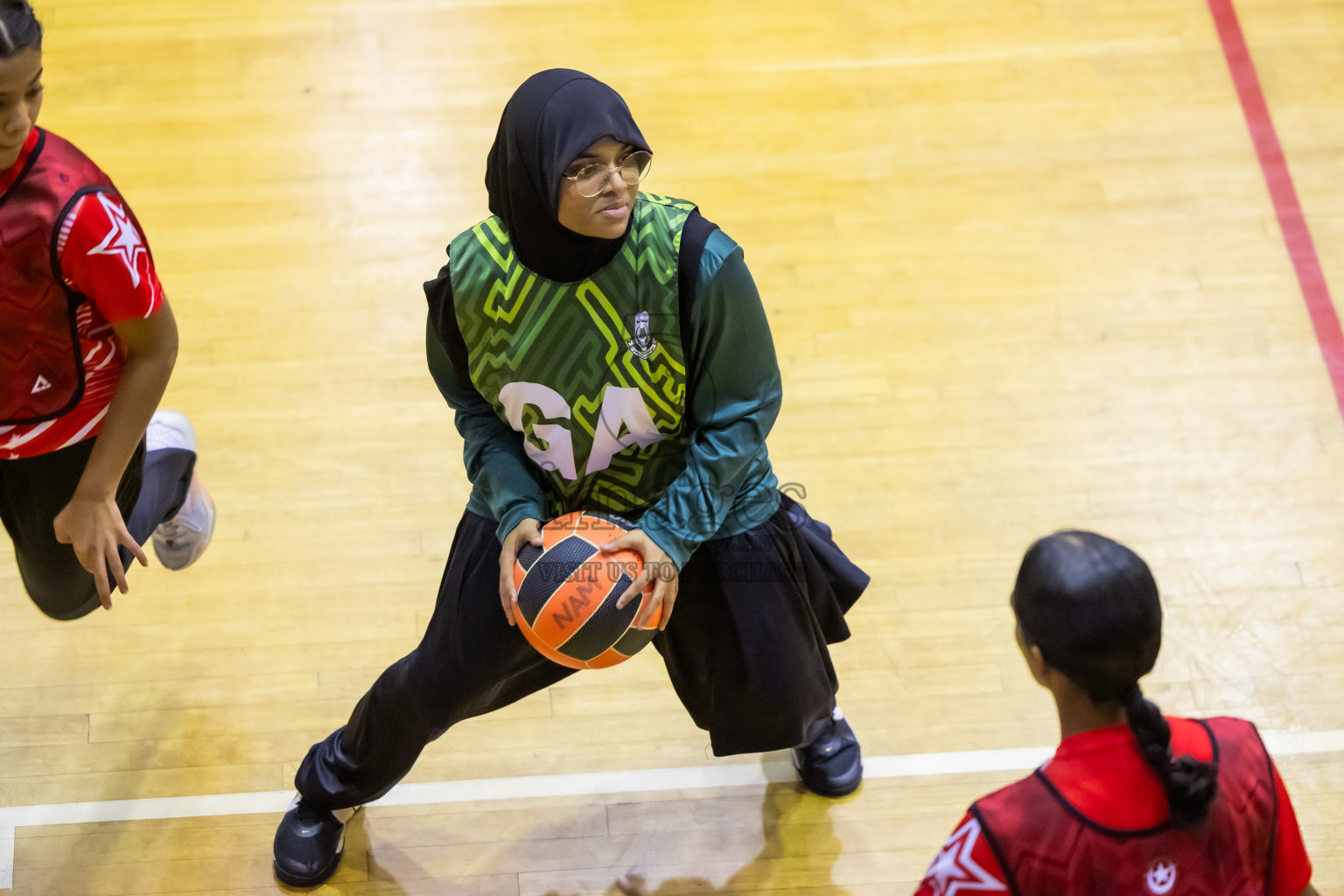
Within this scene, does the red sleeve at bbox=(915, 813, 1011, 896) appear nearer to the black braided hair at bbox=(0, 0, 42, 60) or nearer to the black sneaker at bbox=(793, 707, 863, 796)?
the black sneaker at bbox=(793, 707, 863, 796)

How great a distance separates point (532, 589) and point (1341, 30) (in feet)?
14.6

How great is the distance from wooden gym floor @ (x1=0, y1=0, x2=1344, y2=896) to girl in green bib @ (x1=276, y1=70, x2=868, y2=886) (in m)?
0.54

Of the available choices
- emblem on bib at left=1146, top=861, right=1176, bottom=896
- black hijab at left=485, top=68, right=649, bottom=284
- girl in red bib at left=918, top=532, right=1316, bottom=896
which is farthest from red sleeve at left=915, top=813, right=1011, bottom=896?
black hijab at left=485, top=68, right=649, bottom=284

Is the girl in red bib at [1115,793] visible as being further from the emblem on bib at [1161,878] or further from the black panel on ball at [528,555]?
the black panel on ball at [528,555]

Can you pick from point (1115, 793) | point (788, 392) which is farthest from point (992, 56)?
point (1115, 793)

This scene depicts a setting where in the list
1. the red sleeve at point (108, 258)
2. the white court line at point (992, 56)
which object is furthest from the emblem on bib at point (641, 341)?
the white court line at point (992, 56)

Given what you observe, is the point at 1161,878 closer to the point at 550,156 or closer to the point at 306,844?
the point at 550,156

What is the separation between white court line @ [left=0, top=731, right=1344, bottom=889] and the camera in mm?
3080

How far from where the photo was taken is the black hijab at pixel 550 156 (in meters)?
2.04

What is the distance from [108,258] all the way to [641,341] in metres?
1.00

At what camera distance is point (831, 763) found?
3.06m

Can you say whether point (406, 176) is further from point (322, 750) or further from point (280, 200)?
point (322, 750)

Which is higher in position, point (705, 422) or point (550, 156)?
point (550, 156)

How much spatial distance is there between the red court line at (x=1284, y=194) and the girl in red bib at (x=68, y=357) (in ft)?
11.3
